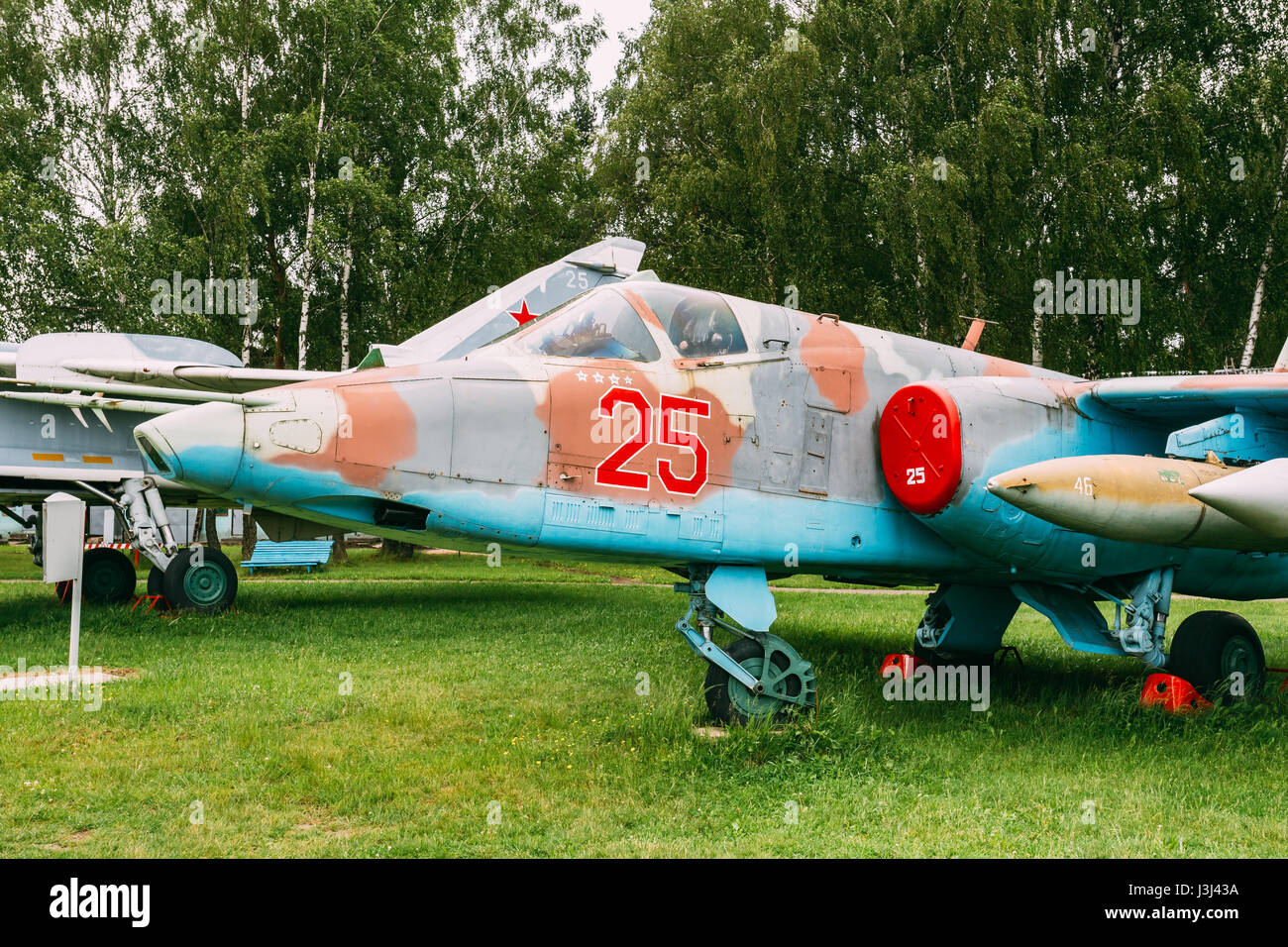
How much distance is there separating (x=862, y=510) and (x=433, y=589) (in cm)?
1312

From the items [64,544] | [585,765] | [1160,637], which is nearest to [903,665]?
[1160,637]

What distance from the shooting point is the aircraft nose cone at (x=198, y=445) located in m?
5.03

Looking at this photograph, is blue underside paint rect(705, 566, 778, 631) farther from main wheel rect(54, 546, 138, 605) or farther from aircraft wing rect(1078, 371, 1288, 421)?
main wheel rect(54, 546, 138, 605)

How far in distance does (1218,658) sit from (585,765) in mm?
5544

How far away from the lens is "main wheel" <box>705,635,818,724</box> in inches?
257

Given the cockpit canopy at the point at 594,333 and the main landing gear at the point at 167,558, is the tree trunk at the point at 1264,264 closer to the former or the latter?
the cockpit canopy at the point at 594,333

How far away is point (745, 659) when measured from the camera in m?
6.59

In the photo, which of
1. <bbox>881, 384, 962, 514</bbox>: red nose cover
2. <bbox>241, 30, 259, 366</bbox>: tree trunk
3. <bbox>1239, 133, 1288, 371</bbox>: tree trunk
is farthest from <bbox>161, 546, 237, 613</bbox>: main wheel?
<bbox>1239, 133, 1288, 371</bbox>: tree trunk

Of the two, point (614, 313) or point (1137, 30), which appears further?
point (1137, 30)

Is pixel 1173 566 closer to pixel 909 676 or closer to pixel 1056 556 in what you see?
pixel 1056 556

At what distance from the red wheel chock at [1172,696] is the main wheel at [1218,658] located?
0.36m

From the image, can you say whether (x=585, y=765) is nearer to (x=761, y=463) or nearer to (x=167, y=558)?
(x=761, y=463)

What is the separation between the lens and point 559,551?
604 cm
